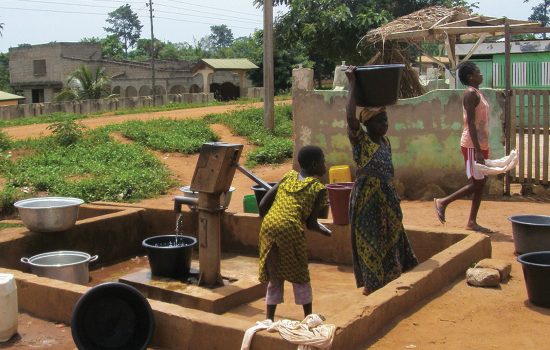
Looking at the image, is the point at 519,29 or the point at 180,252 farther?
the point at 519,29

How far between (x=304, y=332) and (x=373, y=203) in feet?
4.12

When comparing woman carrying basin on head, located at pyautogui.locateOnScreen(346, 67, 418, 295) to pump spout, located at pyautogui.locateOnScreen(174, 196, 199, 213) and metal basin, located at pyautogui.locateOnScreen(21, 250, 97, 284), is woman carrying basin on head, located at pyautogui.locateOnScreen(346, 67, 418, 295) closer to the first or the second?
pump spout, located at pyautogui.locateOnScreen(174, 196, 199, 213)

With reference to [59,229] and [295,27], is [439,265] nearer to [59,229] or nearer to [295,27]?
[59,229]

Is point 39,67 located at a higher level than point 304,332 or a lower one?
higher

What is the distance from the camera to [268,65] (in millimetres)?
16453

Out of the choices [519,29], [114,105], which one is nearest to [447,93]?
[519,29]

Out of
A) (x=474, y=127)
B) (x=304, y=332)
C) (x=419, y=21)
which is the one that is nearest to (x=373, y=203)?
(x=304, y=332)

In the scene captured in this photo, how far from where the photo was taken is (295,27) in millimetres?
18281

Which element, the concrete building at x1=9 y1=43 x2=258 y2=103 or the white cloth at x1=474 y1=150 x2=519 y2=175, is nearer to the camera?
the white cloth at x1=474 y1=150 x2=519 y2=175

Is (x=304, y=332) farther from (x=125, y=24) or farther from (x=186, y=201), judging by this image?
(x=125, y=24)

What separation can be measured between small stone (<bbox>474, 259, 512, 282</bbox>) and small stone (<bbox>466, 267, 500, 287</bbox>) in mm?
96

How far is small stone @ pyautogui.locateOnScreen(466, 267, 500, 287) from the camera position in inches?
194

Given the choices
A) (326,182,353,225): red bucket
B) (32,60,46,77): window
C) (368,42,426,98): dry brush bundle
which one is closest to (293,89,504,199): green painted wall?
(368,42,426,98): dry brush bundle

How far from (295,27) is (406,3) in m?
3.72
